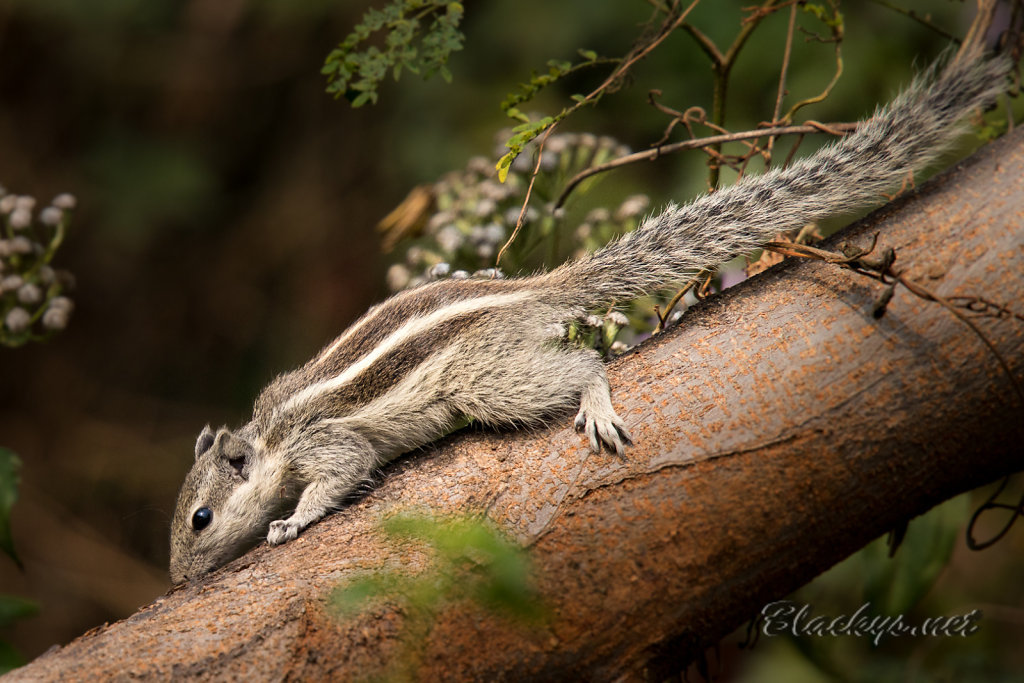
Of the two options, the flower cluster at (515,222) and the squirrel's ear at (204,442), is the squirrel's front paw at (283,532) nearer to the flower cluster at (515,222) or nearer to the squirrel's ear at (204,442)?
the squirrel's ear at (204,442)

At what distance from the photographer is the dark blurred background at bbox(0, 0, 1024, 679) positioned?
Result: 181 inches

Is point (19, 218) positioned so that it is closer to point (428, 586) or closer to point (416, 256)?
point (416, 256)

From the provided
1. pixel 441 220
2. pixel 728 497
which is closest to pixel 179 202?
A: pixel 441 220

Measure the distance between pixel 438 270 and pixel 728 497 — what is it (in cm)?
118

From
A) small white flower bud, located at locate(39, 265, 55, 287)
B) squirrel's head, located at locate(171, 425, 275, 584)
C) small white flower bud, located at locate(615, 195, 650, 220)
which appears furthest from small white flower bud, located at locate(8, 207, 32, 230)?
small white flower bud, located at locate(615, 195, 650, 220)

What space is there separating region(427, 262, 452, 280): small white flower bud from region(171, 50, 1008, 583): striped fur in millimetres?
91

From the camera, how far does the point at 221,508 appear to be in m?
2.52

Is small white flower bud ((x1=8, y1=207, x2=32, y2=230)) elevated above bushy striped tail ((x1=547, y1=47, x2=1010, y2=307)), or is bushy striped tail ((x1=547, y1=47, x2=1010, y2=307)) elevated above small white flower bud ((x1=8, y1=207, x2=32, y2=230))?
small white flower bud ((x1=8, y1=207, x2=32, y2=230))

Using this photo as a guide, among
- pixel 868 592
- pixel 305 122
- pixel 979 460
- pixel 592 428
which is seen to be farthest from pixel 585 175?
pixel 305 122

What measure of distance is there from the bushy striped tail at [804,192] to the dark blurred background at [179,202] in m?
1.96

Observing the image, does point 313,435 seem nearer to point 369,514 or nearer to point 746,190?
point 369,514

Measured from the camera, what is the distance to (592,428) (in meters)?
1.92

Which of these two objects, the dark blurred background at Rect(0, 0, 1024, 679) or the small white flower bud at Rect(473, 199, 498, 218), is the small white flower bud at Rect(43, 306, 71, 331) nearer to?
the small white flower bud at Rect(473, 199, 498, 218)

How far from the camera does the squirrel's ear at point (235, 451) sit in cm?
252
